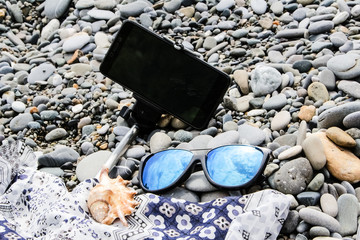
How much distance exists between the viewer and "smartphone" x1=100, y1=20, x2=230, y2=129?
274cm

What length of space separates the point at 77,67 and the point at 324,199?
221cm

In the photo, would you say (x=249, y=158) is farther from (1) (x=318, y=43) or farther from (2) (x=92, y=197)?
(1) (x=318, y=43)

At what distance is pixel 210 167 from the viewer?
2441 mm

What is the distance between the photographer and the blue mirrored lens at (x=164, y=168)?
8.09 feet

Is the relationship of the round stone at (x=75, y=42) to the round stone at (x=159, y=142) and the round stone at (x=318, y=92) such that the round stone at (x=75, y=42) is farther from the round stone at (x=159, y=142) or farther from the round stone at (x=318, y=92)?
the round stone at (x=318, y=92)

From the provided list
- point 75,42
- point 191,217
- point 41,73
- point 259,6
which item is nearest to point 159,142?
point 191,217

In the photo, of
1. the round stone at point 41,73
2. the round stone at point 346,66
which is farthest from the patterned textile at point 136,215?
the round stone at point 41,73

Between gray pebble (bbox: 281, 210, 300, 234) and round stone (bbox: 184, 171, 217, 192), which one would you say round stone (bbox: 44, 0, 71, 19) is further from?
gray pebble (bbox: 281, 210, 300, 234)

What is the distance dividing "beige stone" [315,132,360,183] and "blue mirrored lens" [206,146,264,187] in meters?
0.33

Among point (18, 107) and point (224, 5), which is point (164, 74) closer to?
point (18, 107)

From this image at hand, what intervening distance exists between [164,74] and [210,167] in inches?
27.2

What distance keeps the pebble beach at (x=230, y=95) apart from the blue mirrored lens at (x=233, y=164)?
69 millimetres

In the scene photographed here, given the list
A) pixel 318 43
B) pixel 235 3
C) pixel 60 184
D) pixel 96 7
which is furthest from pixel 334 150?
pixel 96 7

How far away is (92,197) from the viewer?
7.50ft
